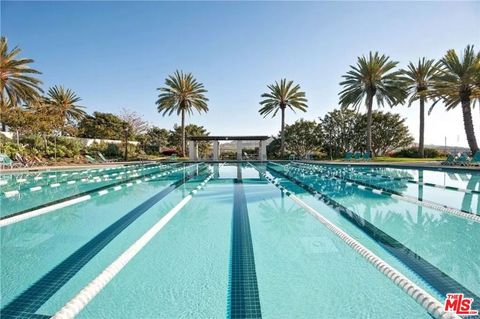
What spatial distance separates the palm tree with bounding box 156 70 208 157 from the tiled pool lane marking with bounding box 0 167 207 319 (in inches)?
1062

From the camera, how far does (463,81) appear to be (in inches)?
765

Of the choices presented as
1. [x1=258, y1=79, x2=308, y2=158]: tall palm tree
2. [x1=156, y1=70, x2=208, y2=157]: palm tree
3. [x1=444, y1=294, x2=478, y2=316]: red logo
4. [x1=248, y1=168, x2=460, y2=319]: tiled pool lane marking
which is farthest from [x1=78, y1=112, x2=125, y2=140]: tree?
[x1=444, y1=294, x2=478, y2=316]: red logo

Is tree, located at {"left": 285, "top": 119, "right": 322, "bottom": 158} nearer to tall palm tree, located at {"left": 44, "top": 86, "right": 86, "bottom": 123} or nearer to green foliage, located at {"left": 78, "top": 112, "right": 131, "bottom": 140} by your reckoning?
green foliage, located at {"left": 78, "top": 112, "right": 131, "bottom": 140}

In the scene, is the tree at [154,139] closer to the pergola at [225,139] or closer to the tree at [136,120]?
the tree at [136,120]

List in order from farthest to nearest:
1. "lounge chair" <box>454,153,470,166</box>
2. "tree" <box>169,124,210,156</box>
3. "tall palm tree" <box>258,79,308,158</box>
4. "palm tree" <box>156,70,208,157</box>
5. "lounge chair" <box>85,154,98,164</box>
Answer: "tree" <box>169,124,210,156</box> → "tall palm tree" <box>258,79,308,158</box> → "palm tree" <box>156,70,208,157</box> → "lounge chair" <box>85,154,98,164</box> → "lounge chair" <box>454,153,470,166</box>

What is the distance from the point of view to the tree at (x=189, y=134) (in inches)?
1735

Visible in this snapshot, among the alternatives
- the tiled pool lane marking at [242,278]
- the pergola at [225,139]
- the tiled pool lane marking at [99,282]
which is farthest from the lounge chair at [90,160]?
the tiled pool lane marking at [242,278]

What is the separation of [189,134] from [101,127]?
12984 millimetres

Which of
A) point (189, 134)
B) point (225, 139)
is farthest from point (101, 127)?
point (225, 139)

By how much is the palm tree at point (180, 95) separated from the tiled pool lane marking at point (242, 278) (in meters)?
27.5

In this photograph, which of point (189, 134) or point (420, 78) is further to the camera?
point (189, 134)

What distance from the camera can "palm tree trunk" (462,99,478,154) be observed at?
815 inches

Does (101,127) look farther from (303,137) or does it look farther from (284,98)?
(303,137)

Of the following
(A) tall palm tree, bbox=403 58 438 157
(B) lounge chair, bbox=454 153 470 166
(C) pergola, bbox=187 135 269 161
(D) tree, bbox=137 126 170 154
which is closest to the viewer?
(B) lounge chair, bbox=454 153 470 166
